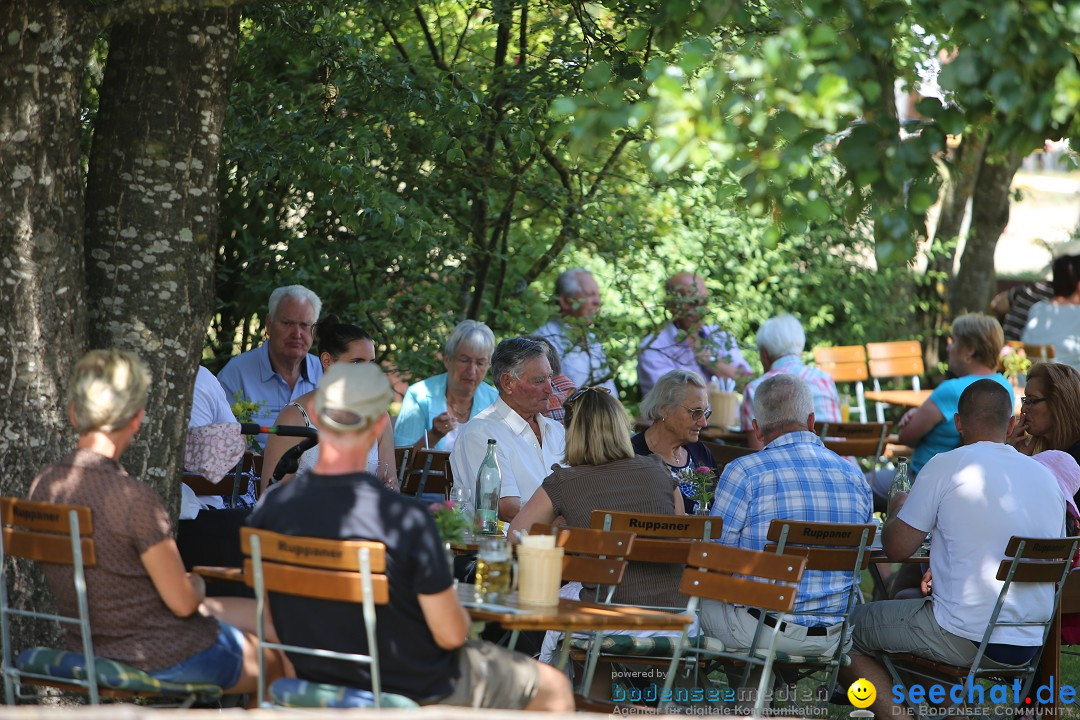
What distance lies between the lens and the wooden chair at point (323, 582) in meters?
3.21

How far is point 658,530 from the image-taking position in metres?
4.54

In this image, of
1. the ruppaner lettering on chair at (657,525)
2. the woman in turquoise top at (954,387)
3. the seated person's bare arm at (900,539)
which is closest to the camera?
the ruppaner lettering on chair at (657,525)

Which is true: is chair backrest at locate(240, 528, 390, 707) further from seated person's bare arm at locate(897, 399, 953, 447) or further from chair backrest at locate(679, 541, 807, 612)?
seated person's bare arm at locate(897, 399, 953, 447)

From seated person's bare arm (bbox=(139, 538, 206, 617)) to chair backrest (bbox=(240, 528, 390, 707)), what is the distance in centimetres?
25

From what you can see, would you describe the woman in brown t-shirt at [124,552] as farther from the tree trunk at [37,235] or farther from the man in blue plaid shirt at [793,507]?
the man in blue plaid shirt at [793,507]

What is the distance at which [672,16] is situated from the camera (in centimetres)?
335

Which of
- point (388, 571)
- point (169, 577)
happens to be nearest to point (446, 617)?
point (388, 571)

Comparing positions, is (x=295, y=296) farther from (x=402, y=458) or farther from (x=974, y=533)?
(x=974, y=533)

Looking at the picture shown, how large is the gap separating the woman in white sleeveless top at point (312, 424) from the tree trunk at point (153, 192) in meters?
0.59

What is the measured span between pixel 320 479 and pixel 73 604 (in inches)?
32.6

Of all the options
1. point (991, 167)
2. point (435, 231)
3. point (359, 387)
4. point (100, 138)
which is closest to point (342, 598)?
point (359, 387)

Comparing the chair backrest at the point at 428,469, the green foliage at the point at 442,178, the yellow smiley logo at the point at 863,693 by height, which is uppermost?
the green foliage at the point at 442,178

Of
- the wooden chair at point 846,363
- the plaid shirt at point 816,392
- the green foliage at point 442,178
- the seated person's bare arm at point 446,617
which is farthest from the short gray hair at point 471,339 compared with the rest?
the wooden chair at point 846,363

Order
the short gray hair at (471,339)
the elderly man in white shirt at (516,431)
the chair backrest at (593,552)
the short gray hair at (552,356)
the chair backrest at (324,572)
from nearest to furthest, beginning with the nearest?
1. the chair backrest at (324,572)
2. the chair backrest at (593,552)
3. the elderly man in white shirt at (516,431)
4. the short gray hair at (552,356)
5. the short gray hair at (471,339)
